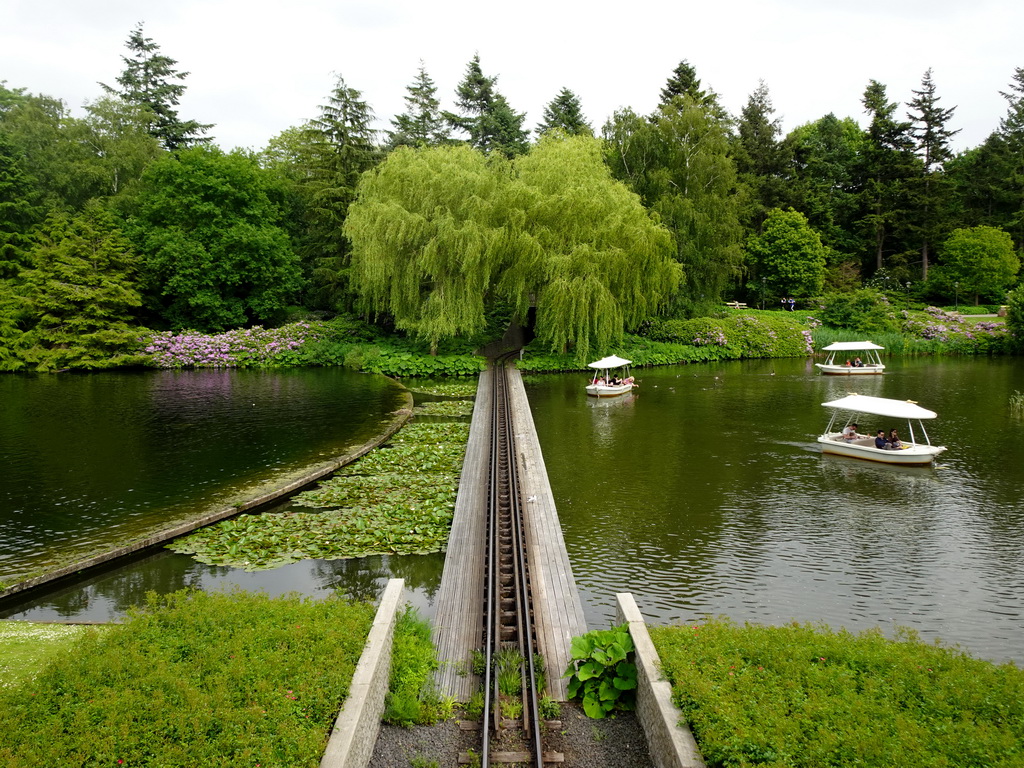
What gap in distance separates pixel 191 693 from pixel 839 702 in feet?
20.0

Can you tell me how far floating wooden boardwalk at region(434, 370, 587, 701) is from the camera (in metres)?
8.85

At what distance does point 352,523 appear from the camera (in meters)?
14.6

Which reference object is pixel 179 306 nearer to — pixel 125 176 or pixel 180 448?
pixel 125 176

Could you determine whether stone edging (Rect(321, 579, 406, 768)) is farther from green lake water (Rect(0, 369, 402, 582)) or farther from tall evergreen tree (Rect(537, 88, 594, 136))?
tall evergreen tree (Rect(537, 88, 594, 136))

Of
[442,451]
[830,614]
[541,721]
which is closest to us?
[541,721]

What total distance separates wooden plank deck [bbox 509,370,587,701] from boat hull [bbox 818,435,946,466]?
9.18 meters

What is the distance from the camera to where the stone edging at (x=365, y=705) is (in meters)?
6.11

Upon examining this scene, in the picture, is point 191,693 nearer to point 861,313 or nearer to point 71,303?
point 71,303

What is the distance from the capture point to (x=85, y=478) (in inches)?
698

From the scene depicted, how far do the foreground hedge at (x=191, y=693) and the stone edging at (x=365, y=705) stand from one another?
0.38 ft

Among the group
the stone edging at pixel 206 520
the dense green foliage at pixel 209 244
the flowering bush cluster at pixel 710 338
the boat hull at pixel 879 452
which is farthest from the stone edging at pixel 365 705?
the dense green foliage at pixel 209 244

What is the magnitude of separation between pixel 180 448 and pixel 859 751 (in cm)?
2042

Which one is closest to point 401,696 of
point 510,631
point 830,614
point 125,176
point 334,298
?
point 510,631

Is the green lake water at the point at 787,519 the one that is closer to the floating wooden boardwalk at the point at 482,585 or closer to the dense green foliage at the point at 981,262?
the floating wooden boardwalk at the point at 482,585
